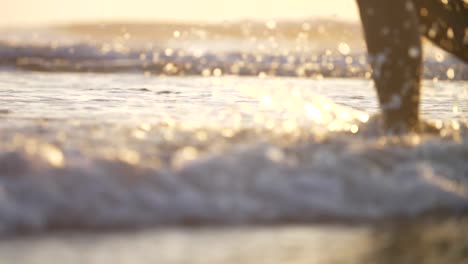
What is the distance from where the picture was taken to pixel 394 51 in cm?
289

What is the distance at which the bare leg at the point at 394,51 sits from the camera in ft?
9.36

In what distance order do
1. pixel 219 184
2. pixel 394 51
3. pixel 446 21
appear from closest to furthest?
pixel 219 184
pixel 394 51
pixel 446 21

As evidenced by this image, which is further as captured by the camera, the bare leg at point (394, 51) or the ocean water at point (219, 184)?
the bare leg at point (394, 51)

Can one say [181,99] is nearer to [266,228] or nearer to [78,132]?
[78,132]

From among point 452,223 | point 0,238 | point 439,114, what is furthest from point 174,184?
point 439,114

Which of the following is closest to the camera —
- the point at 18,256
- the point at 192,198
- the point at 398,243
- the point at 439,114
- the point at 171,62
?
the point at 18,256

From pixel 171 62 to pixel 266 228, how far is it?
24.2ft

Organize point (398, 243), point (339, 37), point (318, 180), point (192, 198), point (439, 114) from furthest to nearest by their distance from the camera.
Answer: point (339, 37) < point (439, 114) < point (318, 180) < point (192, 198) < point (398, 243)

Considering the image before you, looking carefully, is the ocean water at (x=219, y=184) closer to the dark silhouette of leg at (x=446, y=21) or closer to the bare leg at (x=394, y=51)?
the bare leg at (x=394, y=51)

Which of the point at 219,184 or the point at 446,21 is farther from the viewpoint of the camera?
the point at 446,21

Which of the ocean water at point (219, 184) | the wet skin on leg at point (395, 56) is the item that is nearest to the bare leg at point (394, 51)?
the wet skin on leg at point (395, 56)

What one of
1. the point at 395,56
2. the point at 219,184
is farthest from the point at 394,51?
the point at 219,184

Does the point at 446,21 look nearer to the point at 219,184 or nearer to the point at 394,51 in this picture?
the point at 394,51

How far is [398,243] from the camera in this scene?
6.62 feet
